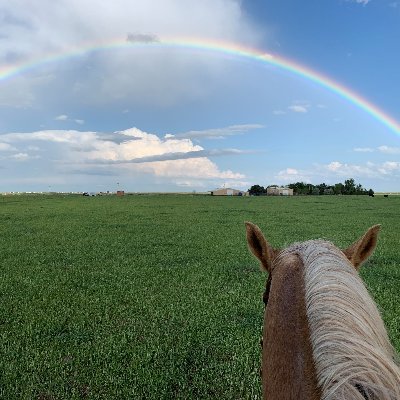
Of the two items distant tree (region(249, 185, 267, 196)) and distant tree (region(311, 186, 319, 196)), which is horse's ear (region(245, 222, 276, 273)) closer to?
distant tree (region(311, 186, 319, 196))

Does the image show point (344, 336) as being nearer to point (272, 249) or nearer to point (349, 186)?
point (272, 249)

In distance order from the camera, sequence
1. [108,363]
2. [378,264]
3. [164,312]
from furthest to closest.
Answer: [378,264]
[164,312]
[108,363]

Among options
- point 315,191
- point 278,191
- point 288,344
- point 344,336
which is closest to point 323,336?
point 344,336

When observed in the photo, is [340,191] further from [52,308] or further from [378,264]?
[52,308]

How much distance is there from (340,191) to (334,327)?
101 m

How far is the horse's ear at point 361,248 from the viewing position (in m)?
2.29

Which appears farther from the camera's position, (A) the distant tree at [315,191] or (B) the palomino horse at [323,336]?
(A) the distant tree at [315,191]

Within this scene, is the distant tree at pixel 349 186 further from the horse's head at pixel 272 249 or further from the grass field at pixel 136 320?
the horse's head at pixel 272 249

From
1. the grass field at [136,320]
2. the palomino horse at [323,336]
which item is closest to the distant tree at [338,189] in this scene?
the grass field at [136,320]

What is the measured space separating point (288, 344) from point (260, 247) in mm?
860

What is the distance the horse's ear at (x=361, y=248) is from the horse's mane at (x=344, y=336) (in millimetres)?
358

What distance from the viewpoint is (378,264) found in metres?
12.8

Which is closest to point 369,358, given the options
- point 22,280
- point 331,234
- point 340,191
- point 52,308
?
point 52,308

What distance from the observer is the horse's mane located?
47.9 inches
